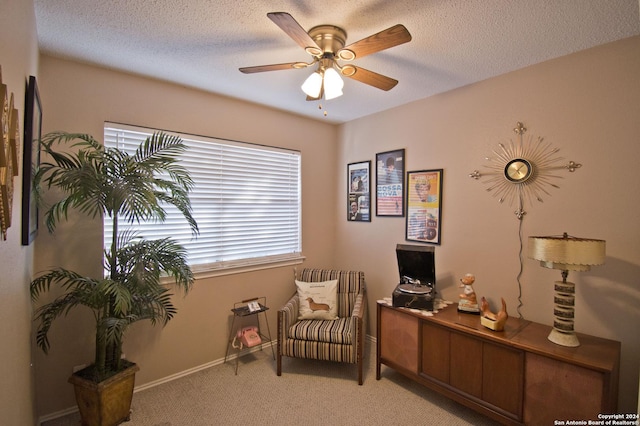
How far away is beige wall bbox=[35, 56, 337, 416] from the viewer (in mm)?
2197

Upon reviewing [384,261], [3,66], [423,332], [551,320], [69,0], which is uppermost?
[69,0]

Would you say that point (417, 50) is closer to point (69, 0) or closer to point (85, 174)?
point (69, 0)

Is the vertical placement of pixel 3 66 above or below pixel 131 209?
above

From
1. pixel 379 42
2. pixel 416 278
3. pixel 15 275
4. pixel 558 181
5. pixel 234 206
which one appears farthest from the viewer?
pixel 234 206

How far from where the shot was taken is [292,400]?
2.42 metres

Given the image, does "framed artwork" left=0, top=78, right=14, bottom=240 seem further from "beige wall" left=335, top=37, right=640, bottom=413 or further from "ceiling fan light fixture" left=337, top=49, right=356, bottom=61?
"beige wall" left=335, top=37, right=640, bottom=413

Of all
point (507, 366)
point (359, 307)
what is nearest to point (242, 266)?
point (359, 307)

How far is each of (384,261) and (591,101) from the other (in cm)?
219

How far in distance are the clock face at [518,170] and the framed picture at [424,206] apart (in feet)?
1.94

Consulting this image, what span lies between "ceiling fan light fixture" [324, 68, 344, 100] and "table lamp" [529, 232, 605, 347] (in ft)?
5.25

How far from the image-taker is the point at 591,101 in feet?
6.72

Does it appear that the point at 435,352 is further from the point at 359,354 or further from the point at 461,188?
the point at 461,188

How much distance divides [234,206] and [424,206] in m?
1.94

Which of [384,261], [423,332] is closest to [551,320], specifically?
[423,332]
